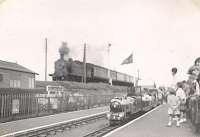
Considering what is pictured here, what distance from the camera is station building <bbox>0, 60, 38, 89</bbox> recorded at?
12748mm

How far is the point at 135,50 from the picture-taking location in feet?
17.4

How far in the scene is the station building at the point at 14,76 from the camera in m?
12.7

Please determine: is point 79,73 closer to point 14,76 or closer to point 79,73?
point 79,73

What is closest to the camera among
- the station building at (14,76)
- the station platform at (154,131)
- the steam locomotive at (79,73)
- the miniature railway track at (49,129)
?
the station platform at (154,131)

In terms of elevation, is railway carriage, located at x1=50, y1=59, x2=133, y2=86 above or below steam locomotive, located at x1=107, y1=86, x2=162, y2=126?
above

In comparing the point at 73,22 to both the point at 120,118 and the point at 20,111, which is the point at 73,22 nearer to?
the point at 120,118

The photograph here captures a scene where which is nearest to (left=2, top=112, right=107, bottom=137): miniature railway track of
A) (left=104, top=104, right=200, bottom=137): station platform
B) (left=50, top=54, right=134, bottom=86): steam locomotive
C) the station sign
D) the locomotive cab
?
the locomotive cab

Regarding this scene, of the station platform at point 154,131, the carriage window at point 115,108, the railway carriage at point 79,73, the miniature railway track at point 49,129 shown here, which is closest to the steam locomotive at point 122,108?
the carriage window at point 115,108

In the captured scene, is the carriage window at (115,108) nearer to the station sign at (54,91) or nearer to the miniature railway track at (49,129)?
the miniature railway track at (49,129)

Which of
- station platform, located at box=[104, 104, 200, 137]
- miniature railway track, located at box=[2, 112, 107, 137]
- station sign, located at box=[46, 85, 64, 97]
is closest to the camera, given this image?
station platform, located at box=[104, 104, 200, 137]

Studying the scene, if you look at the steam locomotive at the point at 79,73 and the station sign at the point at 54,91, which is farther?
the steam locomotive at the point at 79,73

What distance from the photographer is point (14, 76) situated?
48.3 ft

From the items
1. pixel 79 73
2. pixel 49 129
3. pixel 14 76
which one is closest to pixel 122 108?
pixel 49 129

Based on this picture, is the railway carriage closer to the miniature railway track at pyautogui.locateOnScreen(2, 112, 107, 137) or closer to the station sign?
the station sign
